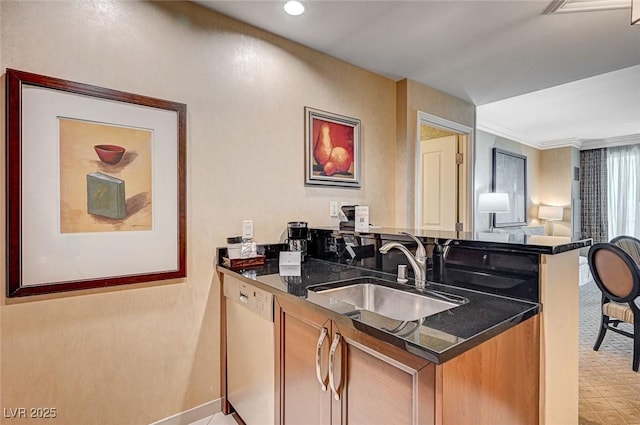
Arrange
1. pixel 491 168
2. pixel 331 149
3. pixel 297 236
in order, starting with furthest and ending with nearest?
pixel 491 168
pixel 331 149
pixel 297 236

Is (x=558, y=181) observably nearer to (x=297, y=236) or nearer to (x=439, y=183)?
(x=439, y=183)

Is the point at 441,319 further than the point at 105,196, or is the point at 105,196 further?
the point at 105,196

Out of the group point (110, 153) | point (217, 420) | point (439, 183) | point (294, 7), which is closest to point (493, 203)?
point (439, 183)

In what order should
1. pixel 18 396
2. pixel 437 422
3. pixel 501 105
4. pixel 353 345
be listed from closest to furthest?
pixel 437 422, pixel 353 345, pixel 18 396, pixel 501 105

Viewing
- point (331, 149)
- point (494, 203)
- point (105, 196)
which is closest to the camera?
point (105, 196)

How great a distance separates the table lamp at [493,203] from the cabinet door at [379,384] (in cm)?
368

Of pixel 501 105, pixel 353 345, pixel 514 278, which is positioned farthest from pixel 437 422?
pixel 501 105

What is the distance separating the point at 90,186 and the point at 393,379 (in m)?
1.56

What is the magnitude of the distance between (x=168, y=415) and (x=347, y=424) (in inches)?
47.1

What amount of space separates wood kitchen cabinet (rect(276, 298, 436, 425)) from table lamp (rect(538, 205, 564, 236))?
5.84 metres

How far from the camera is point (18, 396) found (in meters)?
1.41

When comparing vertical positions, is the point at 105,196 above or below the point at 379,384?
above

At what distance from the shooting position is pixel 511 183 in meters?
5.18

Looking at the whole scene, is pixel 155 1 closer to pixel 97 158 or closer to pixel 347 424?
pixel 97 158
